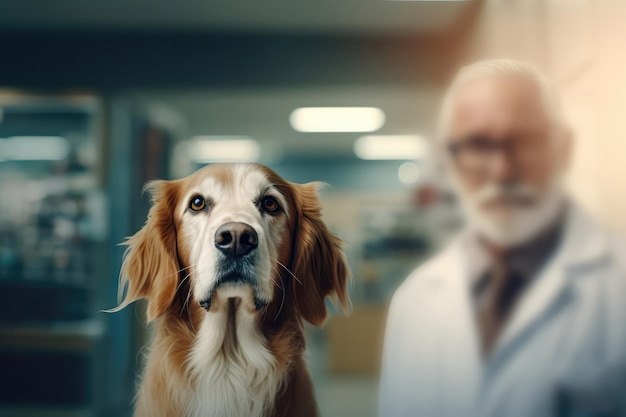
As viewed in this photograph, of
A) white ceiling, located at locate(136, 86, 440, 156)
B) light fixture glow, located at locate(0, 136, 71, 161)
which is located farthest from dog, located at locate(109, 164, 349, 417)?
light fixture glow, located at locate(0, 136, 71, 161)

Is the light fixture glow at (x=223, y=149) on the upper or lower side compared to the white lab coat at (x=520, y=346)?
upper

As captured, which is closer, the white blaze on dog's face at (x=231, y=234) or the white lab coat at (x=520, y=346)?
the white blaze on dog's face at (x=231, y=234)

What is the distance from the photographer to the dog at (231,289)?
0.85m

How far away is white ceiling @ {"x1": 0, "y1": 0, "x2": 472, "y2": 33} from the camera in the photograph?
0.99 meters

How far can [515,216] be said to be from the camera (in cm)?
99

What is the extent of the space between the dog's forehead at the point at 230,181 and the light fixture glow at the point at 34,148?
12.9 inches

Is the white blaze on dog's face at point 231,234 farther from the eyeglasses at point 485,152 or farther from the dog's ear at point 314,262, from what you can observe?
the eyeglasses at point 485,152

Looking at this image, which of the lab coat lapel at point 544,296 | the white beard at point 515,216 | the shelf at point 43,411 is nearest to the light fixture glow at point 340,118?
the white beard at point 515,216

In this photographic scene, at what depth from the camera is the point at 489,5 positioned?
0.99 meters

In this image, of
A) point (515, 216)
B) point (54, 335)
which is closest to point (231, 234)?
point (54, 335)

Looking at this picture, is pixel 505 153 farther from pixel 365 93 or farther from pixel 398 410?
pixel 398 410

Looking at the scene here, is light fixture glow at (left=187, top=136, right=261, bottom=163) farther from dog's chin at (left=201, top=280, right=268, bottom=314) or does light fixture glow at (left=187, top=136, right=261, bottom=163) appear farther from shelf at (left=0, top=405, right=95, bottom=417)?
A: shelf at (left=0, top=405, right=95, bottom=417)

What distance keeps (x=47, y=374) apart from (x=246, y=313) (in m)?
0.45

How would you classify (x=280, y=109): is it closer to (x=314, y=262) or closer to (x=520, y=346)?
(x=314, y=262)
